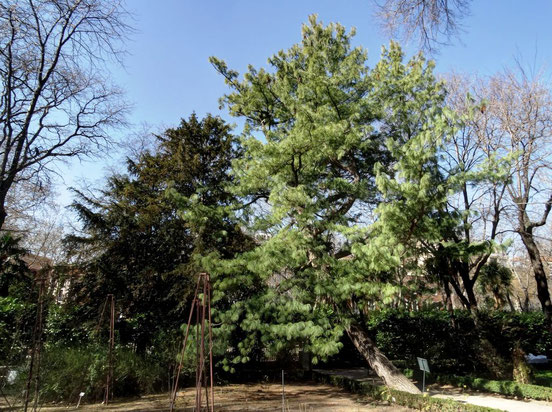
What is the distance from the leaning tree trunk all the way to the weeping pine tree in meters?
0.03

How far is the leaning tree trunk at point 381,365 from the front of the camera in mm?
9062

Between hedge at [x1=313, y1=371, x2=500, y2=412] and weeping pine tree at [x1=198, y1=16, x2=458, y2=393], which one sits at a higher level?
weeping pine tree at [x1=198, y1=16, x2=458, y2=393]

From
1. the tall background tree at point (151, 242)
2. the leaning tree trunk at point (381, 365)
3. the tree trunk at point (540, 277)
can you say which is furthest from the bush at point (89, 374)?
the tree trunk at point (540, 277)

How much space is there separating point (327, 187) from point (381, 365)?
4.96 meters

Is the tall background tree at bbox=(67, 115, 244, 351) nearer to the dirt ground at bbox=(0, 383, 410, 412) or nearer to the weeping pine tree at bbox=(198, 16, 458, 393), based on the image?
the weeping pine tree at bbox=(198, 16, 458, 393)

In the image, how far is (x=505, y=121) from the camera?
1162cm

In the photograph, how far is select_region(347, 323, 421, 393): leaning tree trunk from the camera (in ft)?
29.7

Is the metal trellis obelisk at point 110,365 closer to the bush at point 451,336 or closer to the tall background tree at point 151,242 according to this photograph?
the tall background tree at point 151,242

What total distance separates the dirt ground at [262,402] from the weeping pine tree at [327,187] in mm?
1117

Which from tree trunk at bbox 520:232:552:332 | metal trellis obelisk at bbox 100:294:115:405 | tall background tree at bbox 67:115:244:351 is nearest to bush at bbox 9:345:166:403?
metal trellis obelisk at bbox 100:294:115:405

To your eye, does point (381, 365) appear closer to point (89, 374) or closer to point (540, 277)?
point (540, 277)

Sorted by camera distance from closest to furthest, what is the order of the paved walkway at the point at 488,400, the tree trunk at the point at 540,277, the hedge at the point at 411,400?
the hedge at the point at 411,400, the paved walkway at the point at 488,400, the tree trunk at the point at 540,277

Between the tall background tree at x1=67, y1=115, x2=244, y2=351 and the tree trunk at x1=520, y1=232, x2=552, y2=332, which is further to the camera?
the tree trunk at x1=520, y1=232, x2=552, y2=332

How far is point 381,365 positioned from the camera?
952cm
